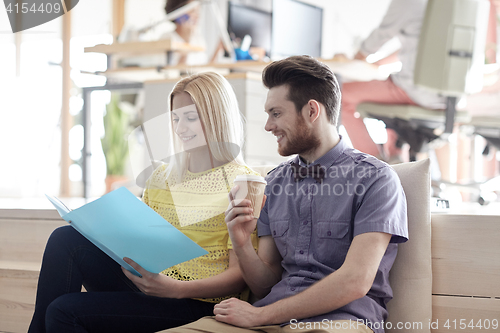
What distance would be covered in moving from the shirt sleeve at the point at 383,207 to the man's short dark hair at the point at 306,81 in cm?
22

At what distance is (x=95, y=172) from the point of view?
4238 mm

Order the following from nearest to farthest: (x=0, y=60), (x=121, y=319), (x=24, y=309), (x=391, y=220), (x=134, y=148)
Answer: (x=391, y=220) < (x=121, y=319) < (x=134, y=148) < (x=24, y=309) < (x=0, y=60)

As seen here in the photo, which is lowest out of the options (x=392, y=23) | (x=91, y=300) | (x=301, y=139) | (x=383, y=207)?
(x=91, y=300)

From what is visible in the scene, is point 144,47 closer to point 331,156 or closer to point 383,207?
point 331,156

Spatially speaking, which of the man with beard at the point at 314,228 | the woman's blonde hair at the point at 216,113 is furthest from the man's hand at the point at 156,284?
the woman's blonde hair at the point at 216,113

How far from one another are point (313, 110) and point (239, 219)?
319 millimetres

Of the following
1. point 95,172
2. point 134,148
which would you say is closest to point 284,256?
point 134,148

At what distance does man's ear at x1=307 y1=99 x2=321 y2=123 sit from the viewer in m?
1.14

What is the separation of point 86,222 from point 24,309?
34.6 inches

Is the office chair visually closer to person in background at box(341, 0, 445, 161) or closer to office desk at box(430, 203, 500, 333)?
person in background at box(341, 0, 445, 161)

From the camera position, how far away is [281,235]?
→ 1138 millimetres

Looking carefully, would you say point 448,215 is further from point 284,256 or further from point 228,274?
point 228,274

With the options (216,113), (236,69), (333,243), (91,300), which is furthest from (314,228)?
(236,69)

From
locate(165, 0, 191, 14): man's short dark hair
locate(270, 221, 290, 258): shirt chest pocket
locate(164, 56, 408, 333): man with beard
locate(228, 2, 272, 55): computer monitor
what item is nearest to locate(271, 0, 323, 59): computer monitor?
locate(228, 2, 272, 55): computer monitor
